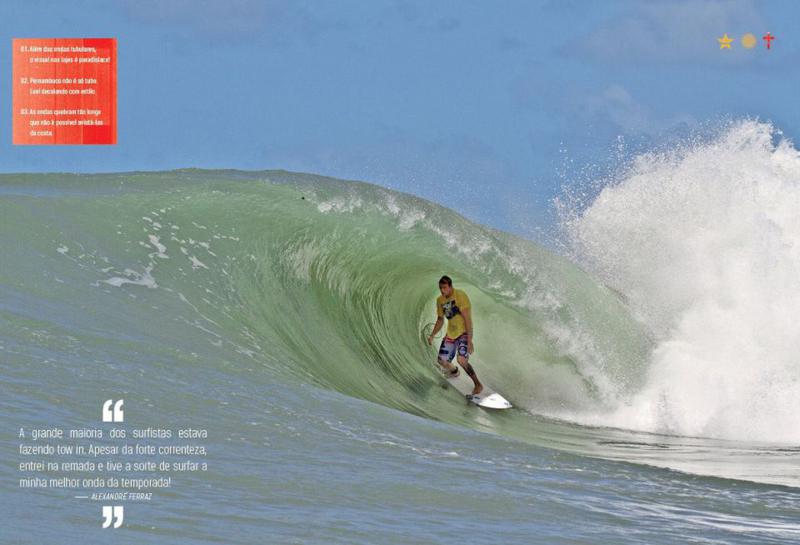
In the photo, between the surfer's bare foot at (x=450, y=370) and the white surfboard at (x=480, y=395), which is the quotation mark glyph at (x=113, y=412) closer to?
the surfer's bare foot at (x=450, y=370)

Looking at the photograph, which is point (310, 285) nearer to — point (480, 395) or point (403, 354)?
point (403, 354)

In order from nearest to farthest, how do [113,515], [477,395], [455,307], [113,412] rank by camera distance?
1. [113,515]
2. [113,412]
3. [455,307]
4. [477,395]

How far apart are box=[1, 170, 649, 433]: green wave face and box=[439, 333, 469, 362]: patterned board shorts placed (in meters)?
0.34

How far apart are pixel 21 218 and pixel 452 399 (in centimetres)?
437

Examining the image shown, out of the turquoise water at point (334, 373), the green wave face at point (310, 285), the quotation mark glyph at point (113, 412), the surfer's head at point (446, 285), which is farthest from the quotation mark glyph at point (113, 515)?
the surfer's head at point (446, 285)

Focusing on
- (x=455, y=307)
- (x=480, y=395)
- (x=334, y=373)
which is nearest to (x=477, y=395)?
Result: (x=480, y=395)

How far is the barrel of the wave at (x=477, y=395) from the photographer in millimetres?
10734

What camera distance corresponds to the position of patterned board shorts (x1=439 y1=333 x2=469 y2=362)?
412 inches

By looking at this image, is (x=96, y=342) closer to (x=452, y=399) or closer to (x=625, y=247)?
(x=452, y=399)

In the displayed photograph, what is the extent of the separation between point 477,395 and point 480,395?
6 cm

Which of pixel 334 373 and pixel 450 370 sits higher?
pixel 450 370

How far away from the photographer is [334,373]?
900cm

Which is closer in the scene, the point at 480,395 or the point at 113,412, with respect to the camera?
the point at 113,412

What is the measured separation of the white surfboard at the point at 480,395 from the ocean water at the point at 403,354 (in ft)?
0.68
